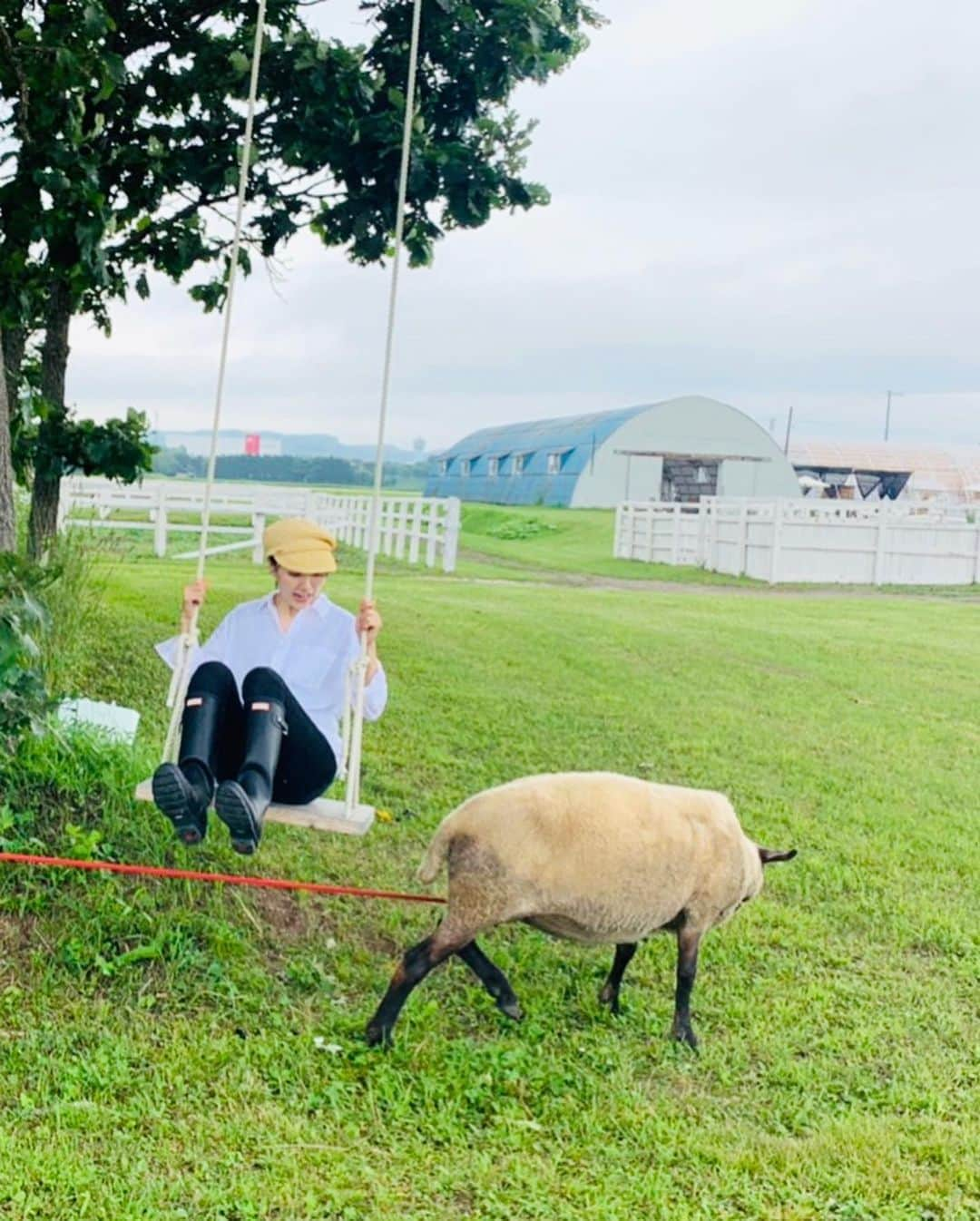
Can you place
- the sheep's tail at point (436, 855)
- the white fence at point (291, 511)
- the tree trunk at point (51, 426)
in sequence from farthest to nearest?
the white fence at point (291, 511)
the tree trunk at point (51, 426)
the sheep's tail at point (436, 855)

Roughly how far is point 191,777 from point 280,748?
33cm

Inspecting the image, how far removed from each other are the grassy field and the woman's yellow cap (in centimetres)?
133

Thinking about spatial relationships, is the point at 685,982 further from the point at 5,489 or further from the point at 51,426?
the point at 51,426

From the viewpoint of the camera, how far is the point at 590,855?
4266 mm

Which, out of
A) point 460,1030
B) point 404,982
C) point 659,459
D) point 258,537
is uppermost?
point 659,459

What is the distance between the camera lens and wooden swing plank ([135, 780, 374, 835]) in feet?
14.0

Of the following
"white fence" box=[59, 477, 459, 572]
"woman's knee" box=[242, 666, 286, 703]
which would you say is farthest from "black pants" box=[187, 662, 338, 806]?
"white fence" box=[59, 477, 459, 572]

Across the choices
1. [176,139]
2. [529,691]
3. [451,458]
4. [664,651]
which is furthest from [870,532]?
[451,458]

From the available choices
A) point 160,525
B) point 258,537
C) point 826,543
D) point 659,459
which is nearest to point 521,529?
point 659,459

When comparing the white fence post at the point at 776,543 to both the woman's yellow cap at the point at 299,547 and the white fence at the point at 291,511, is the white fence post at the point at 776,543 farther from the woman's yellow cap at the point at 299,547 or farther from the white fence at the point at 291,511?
the woman's yellow cap at the point at 299,547

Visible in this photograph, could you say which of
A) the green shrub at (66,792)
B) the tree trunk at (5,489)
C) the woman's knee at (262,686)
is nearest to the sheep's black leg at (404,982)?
the woman's knee at (262,686)

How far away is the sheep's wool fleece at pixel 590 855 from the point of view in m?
4.20

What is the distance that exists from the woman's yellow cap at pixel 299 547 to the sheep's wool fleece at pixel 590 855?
1096mm

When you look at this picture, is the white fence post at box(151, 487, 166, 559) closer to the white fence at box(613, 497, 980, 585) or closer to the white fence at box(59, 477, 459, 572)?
the white fence at box(59, 477, 459, 572)
